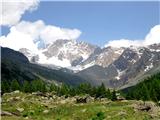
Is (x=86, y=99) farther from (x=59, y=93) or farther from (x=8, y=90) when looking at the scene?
(x=8, y=90)

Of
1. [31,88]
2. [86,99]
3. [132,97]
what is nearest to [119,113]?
[86,99]

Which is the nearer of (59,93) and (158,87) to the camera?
(158,87)

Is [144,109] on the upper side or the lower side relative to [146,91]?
lower

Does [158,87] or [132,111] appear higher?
[158,87]

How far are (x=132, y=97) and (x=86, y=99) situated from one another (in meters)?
47.5

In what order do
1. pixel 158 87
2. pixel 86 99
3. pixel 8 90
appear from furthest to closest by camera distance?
pixel 8 90
pixel 158 87
pixel 86 99

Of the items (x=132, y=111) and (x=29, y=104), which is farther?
(x=29, y=104)

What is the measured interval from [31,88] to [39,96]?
42.8m

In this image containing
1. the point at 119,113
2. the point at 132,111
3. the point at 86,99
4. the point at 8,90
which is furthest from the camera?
the point at 8,90

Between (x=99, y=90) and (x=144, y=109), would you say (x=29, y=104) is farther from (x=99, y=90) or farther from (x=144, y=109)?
(x=99, y=90)

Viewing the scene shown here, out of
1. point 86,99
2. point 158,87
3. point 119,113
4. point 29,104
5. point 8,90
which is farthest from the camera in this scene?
point 8,90

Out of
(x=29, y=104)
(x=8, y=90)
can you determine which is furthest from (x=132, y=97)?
(x=29, y=104)

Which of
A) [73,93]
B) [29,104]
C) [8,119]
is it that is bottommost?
[8,119]

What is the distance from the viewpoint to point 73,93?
7283 inches
